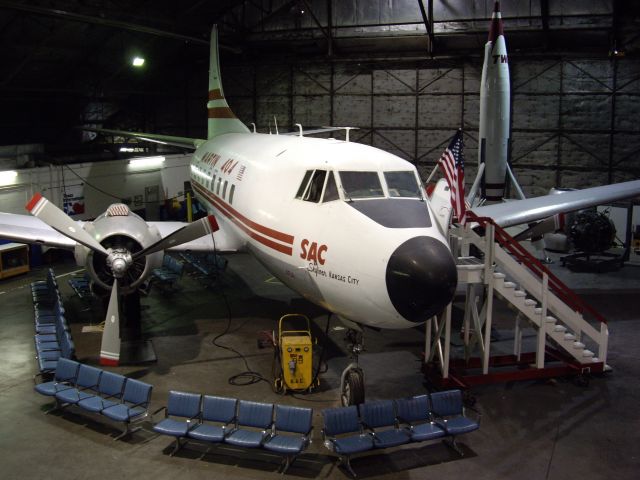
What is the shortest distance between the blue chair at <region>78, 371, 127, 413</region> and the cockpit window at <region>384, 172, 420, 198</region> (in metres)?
6.57

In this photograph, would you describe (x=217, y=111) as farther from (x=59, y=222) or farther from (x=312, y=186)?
(x=312, y=186)

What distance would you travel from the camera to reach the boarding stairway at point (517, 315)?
550 inches

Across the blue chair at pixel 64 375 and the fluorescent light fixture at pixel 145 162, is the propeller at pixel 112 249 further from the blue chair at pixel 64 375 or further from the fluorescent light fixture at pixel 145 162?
the fluorescent light fixture at pixel 145 162

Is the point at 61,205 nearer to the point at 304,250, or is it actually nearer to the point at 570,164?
the point at 304,250

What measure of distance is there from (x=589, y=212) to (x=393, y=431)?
17.5 m

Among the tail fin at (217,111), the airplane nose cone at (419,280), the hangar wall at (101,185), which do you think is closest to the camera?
the airplane nose cone at (419,280)

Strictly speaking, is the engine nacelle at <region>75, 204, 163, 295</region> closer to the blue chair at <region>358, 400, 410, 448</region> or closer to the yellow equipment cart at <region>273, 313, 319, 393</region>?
the yellow equipment cart at <region>273, 313, 319, 393</region>

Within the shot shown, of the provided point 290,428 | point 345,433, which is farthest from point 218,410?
point 345,433

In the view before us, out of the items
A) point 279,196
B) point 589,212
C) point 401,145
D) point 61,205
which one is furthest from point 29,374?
point 401,145

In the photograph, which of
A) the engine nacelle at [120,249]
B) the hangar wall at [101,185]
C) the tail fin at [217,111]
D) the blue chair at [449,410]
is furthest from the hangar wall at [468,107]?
the blue chair at [449,410]

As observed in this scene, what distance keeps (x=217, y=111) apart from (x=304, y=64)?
11.4 metres

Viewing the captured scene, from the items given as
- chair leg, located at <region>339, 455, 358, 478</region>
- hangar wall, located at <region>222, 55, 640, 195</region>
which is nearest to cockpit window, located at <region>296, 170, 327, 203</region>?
chair leg, located at <region>339, 455, 358, 478</region>

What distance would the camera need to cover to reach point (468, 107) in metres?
32.4

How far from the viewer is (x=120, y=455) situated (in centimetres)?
1118
